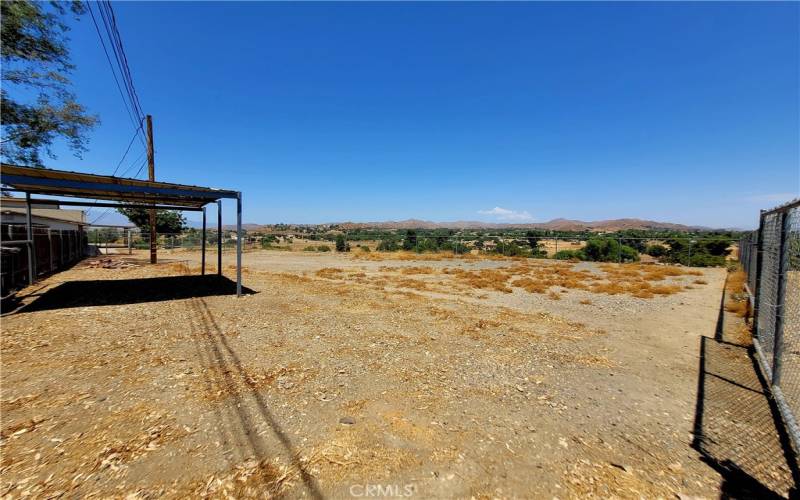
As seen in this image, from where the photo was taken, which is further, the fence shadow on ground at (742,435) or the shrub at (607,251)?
the shrub at (607,251)

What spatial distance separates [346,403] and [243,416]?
3.13 ft

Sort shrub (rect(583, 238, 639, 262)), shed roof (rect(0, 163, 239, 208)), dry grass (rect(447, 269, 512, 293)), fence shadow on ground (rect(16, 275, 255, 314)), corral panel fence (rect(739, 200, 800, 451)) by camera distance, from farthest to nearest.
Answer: shrub (rect(583, 238, 639, 262)) < dry grass (rect(447, 269, 512, 293)) < fence shadow on ground (rect(16, 275, 255, 314)) < shed roof (rect(0, 163, 239, 208)) < corral panel fence (rect(739, 200, 800, 451))

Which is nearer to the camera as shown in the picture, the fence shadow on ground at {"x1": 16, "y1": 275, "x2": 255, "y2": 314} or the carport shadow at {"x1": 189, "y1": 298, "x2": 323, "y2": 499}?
the carport shadow at {"x1": 189, "y1": 298, "x2": 323, "y2": 499}

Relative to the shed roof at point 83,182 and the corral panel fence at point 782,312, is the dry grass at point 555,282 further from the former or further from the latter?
the shed roof at point 83,182

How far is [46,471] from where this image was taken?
2.21 metres

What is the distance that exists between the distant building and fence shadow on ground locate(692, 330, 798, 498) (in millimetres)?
14077

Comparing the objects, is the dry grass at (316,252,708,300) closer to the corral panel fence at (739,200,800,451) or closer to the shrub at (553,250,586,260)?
the corral panel fence at (739,200,800,451)

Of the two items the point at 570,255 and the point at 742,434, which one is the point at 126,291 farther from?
the point at 570,255

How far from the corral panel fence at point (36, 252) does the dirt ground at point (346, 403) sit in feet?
4.48

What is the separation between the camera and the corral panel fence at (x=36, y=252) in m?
7.23

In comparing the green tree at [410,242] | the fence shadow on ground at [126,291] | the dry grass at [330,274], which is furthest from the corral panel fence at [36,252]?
the green tree at [410,242]

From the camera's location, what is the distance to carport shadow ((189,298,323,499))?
2.33m

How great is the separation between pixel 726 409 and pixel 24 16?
1810 cm

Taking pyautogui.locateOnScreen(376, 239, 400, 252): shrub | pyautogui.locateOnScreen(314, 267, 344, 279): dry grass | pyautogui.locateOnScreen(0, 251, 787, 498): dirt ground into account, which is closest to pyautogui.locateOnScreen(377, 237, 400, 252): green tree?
pyautogui.locateOnScreen(376, 239, 400, 252): shrub
